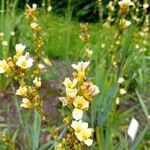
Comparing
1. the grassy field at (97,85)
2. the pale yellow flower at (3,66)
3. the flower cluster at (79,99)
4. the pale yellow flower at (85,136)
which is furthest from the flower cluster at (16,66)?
the grassy field at (97,85)

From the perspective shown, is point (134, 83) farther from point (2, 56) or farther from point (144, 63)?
point (2, 56)

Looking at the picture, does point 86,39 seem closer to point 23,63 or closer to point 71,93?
point 23,63

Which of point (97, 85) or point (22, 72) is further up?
point (97, 85)

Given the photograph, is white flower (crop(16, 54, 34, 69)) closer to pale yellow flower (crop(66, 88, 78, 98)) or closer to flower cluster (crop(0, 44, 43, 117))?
flower cluster (crop(0, 44, 43, 117))

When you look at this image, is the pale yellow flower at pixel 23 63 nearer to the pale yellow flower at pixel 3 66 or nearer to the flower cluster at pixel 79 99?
the pale yellow flower at pixel 3 66

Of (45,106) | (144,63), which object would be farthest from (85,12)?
(45,106)

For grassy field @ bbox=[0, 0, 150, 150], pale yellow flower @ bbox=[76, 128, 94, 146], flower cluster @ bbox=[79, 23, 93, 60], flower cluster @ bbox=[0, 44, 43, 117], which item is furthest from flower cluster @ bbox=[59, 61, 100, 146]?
flower cluster @ bbox=[79, 23, 93, 60]

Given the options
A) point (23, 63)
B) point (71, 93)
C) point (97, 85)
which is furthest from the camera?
point (97, 85)

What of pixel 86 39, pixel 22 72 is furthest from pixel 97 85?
pixel 22 72

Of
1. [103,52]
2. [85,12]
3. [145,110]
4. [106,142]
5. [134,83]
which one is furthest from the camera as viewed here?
[85,12]
